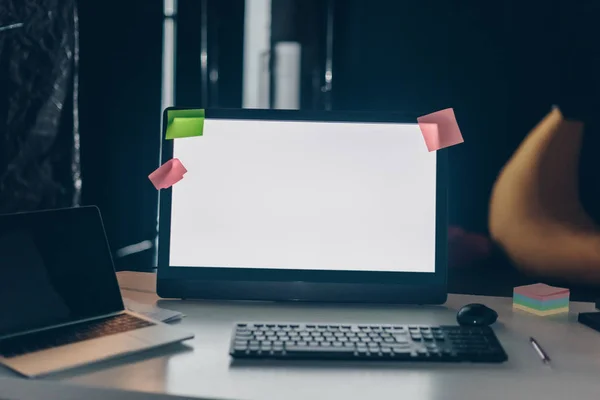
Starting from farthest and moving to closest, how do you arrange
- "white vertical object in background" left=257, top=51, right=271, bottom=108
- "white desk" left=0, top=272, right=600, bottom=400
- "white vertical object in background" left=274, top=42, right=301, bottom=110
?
"white vertical object in background" left=257, top=51, right=271, bottom=108 < "white vertical object in background" left=274, top=42, right=301, bottom=110 < "white desk" left=0, top=272, right=600, bottom=400

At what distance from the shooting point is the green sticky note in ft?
4.14

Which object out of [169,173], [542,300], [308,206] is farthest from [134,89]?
[542,300]

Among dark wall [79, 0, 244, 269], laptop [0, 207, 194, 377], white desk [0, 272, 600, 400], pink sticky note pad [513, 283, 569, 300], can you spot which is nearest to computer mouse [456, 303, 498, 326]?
white desk [0, 272, 600, 400]

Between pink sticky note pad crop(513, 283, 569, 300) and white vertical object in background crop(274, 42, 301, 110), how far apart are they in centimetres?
69

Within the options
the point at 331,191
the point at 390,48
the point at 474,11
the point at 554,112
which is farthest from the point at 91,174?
the point at 554,112

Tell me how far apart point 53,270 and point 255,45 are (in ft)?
2.99

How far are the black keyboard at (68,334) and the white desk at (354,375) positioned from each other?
0.07 metres

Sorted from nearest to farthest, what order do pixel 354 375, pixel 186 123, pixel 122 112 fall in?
pixel 354 375
pixel 186 123
pixel 122 112

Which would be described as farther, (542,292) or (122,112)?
(122,112)

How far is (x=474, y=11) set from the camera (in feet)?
4.54

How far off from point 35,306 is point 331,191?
54 centimetres

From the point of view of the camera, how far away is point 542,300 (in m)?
1.25

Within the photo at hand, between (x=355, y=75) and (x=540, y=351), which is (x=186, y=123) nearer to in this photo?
(x=355, y=75)

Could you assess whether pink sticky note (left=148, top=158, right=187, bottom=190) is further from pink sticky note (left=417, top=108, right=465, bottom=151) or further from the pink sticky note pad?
the pink sticky note pad
